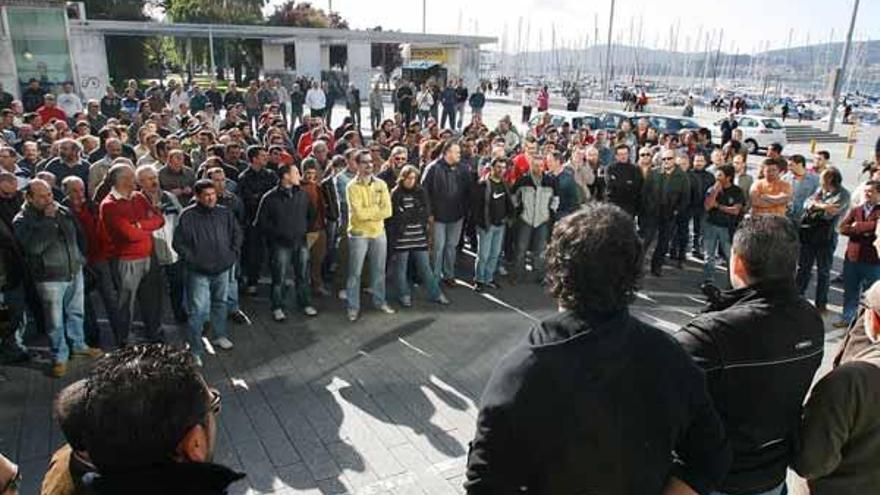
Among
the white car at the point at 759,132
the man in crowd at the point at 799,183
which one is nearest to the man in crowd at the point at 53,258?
the man in crowd at the point at 799,183

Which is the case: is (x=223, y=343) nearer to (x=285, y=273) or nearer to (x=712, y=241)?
(x=285, y=273)

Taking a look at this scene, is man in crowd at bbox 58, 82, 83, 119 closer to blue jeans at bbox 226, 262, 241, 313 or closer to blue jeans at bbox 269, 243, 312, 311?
blue jeans at bbox 226, 262, 241, 313

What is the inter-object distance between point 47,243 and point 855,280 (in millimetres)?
8513

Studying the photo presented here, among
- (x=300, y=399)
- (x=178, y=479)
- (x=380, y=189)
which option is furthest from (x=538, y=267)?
(x=178, y=479)

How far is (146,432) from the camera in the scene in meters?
1.56

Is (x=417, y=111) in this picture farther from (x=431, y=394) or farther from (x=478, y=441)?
(x=478, y=441)

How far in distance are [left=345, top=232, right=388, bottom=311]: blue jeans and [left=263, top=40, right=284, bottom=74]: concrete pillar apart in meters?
30.0

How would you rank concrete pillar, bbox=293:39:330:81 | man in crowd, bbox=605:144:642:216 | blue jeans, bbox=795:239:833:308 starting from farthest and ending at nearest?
concrete pillar, bbox=293:39:330:81
man in crowd, bbox=605:144:642:216
blue jeans, bbox=795:239:833:308

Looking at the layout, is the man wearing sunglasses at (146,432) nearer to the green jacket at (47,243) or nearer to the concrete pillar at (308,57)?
the green jacket at (47,243)

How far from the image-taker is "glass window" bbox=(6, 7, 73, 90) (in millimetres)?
18484

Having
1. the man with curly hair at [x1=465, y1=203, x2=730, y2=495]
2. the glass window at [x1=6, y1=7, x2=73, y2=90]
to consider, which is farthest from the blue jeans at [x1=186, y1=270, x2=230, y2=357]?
the glass window at [x1=6, y1=7, x2=73, y2=90]

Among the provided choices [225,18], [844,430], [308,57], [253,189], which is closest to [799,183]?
[253,189]

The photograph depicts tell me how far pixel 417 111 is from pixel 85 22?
13844 mm

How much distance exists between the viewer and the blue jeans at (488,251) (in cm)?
833
